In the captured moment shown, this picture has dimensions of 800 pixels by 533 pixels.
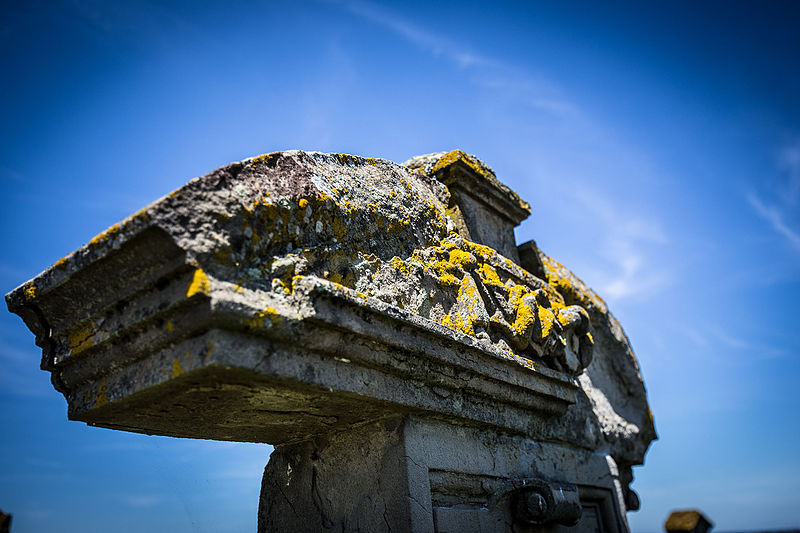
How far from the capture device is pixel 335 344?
5.90ft

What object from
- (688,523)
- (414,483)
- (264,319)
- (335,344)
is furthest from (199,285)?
(688,523)

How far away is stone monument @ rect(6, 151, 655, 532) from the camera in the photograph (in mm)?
1647

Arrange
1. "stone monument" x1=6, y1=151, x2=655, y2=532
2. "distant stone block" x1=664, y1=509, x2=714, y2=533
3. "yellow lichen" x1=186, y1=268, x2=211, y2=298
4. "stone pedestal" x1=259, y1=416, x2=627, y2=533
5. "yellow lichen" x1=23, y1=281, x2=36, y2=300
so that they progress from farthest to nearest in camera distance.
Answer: "distant stone block" x1=664, y1=509, x2=714, y2=533 → "stone pedestal" x1=259, y1=416, x2=627, y2=533 → "yellow lichen" x1=23, y1=281, x2=36, y2=300 → "stone monument" x1=6, y1=151, x2=655, y2=532 → "yellow lichen" x1=186, y1=268, x2=211, y2=298

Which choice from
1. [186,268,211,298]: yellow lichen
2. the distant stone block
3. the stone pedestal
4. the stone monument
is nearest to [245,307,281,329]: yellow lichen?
the stone monument

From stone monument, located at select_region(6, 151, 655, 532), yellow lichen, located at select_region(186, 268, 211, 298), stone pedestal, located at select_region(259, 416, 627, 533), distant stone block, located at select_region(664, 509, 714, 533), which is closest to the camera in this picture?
yellow lichen, located at select_region(186, 268, 211, 298)

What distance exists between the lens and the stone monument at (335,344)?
1.65 meters

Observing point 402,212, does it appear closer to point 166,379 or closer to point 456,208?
point 456,208

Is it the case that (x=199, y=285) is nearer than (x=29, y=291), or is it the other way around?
Result: (x=199, y=285)

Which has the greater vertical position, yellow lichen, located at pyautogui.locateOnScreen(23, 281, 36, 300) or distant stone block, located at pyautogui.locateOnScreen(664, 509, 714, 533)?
yellow lichen, located at pyautogui.locateOnScreen(23, 281, 36, 300)

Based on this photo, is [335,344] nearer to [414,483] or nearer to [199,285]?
[199,285]

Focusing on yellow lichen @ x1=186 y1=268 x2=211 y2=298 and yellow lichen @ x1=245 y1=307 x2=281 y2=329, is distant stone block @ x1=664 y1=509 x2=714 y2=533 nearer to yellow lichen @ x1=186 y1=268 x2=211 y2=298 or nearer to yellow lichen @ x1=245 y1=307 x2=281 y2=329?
yellow lichen @ x1=245 y1=307 x2=281 y2=329

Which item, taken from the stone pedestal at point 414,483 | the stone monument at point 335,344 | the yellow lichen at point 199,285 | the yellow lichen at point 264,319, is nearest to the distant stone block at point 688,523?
the stone monument at point 335,344

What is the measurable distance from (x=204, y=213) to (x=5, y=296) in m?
0.92

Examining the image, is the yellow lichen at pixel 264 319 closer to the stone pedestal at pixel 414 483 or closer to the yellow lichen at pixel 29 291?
the stone pedestal at pixel 414 483
